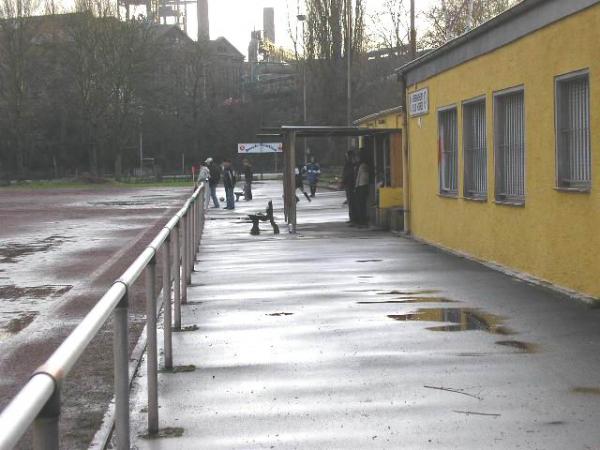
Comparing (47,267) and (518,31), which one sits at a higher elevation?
(518,31)

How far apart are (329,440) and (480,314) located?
181 inches

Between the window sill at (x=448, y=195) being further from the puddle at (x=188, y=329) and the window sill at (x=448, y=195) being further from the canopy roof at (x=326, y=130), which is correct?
the puddle at (x=188, y=329)

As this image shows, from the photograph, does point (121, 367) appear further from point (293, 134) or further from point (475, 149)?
point (293, 134)

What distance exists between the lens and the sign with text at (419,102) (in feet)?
62.0

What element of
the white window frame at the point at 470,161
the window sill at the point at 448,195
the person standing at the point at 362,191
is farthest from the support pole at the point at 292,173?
the white window frame at the point at 470,161

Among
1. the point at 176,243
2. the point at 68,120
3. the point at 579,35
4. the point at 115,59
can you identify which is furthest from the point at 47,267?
the point at 68,120

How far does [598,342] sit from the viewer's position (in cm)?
827

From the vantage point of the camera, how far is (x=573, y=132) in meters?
11.3

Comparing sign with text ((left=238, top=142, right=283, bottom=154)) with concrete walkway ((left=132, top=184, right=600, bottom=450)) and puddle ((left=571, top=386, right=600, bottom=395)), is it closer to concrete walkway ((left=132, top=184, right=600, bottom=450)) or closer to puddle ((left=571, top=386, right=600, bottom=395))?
concrete walkway ((left=132, top=184, right=600, bottom=450))

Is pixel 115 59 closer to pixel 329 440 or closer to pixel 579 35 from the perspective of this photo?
pixel 579 35

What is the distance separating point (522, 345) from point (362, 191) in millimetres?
15348

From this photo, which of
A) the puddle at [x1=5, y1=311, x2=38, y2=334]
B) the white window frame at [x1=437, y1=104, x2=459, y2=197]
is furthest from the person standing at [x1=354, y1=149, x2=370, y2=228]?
the puddle at [x1=5, y1=311, x2=38, y2=334]

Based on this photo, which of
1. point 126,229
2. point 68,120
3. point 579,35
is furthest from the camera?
point 68,120

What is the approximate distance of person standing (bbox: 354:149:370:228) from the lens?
23438mm
